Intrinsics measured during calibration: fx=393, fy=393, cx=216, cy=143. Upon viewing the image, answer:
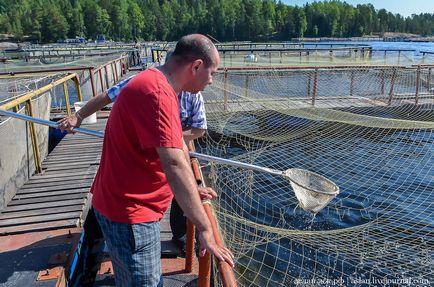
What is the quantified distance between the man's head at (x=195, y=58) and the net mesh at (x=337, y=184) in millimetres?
2461

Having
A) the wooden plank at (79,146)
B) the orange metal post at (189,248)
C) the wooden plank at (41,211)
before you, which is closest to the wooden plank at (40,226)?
the wooden plank at (41,211)

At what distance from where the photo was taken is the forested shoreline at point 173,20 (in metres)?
107

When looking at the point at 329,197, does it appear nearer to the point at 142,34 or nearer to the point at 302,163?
the point at 302,163

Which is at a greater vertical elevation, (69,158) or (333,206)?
(69,158)

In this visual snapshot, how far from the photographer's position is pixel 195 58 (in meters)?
1.98

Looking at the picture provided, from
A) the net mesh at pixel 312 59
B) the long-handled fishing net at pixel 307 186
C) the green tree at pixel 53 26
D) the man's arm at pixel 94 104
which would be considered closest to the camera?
the man's arm at pixel 94 104

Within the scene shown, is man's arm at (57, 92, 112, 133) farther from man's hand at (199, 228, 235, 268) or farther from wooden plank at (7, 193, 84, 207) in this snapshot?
man's hand at (199, 228, 235, 268)

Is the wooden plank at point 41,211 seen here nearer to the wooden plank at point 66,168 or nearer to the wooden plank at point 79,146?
the wooden plank at point 66,168

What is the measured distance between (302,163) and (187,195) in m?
8.70

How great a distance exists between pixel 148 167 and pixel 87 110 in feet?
4.29

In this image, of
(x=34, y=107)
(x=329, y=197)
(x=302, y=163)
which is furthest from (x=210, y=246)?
(x=302, y=163)

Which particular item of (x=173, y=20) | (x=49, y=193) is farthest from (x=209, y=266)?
(x=173, y=20)

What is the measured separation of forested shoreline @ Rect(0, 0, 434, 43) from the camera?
10688 cm

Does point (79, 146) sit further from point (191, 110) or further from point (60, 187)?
point (191, 110)
